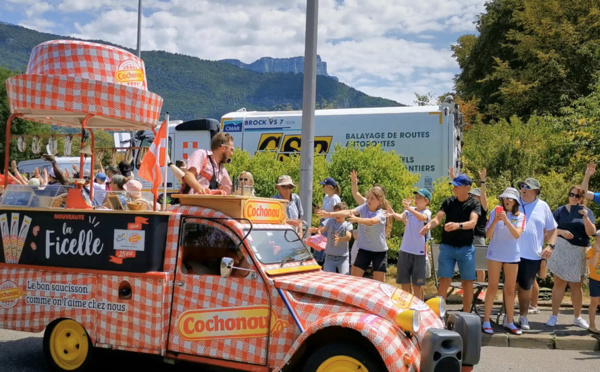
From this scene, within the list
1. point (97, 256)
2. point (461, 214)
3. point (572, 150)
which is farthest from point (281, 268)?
point (572, 150)

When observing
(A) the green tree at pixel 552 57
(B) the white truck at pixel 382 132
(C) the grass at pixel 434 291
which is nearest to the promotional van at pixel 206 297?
(C) the grass at pixel 434 291

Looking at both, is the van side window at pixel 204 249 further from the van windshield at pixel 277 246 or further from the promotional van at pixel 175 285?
the van windshield at pixel 277 246

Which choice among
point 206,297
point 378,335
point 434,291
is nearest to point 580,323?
point 434,291

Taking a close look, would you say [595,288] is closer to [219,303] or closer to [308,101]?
[308,101]

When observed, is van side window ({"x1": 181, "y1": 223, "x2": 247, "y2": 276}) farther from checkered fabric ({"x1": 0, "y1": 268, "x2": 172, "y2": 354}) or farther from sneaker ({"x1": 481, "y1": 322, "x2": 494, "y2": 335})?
sneaker ({"x1": 481, "y1": 322, "x2": 494, "y2": 335})

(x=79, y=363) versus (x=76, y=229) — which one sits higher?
(x=76, y=229)

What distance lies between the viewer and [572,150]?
15484mm

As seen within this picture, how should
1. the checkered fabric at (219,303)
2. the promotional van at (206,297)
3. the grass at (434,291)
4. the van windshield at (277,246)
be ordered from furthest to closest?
the grass at (434,291) → the van windshield at (277,246) → the checkered fabric at (219,303) → the promotional van at (206,297)

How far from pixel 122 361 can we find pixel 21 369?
103 cm

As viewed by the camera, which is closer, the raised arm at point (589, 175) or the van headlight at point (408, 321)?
the van headlight at point (408, 321)

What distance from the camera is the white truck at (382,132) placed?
15.1 metres

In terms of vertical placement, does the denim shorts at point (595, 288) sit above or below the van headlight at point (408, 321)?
below

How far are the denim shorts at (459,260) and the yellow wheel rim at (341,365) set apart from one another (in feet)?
13.2

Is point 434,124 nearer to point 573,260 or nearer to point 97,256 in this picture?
point 573,260
